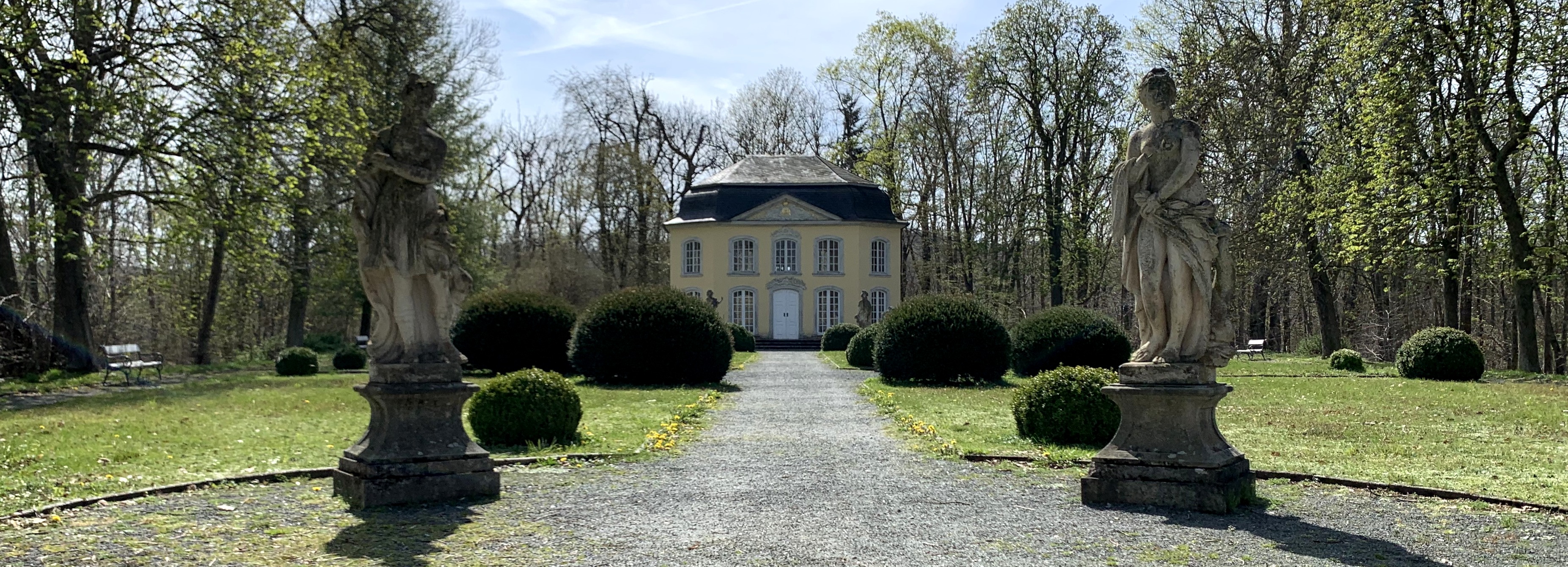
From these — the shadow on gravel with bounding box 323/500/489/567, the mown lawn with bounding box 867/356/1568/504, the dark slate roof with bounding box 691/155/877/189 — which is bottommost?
the shadow on gravel with bounding box 323/500/489/567

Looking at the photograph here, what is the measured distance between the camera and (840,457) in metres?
10.4

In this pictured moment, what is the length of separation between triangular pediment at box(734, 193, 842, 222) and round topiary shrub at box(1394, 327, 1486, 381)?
25200mm

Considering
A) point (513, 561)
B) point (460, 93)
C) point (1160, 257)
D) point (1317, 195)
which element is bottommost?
point (513, 561)

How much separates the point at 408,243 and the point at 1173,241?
15.8 ft

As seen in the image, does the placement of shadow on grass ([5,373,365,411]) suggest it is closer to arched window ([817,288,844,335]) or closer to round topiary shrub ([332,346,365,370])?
round topiary shrub ([332,346,365,370])

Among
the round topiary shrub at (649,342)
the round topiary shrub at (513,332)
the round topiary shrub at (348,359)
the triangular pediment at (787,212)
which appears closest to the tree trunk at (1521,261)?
the round topiary shrub at (649,342)

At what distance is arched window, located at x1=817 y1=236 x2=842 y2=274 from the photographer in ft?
150

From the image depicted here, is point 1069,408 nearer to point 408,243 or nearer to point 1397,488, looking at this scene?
point 1397,488

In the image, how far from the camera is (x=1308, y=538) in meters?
6.64

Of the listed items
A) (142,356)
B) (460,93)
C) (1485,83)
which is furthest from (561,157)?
(1485,83)

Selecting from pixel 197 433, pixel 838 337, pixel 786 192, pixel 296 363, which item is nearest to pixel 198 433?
pixel 197 433

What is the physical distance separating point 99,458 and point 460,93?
26589 mm

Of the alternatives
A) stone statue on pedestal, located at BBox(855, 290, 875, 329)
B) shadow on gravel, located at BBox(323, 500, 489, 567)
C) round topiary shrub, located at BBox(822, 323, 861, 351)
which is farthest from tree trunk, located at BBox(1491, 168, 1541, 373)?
stone statue on pedestal, located at BBox(855, 290, 875, 329)

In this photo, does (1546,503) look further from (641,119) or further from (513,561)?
(641,119)
